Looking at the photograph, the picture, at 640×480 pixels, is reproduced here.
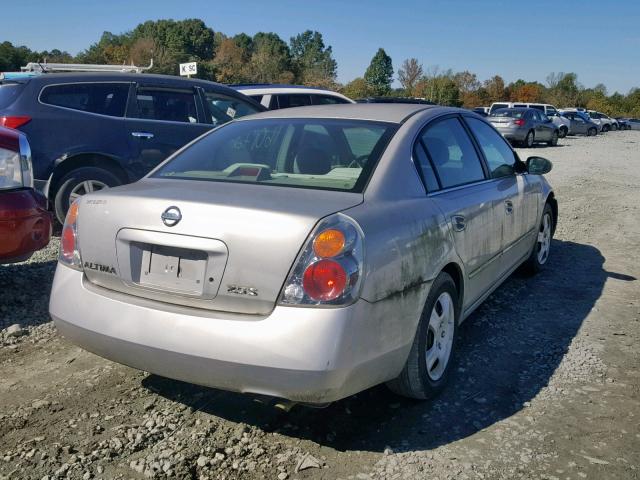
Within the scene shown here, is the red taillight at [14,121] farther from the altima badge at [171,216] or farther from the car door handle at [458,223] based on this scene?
the car door handle at [458,223]

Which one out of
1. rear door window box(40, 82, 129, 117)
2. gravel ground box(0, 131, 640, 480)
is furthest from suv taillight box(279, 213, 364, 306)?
rear door window box(40, 82, 129, 117)

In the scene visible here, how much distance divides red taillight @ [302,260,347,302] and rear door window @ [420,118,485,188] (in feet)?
4.42

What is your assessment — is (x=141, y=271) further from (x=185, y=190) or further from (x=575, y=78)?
(x=575, y=78)

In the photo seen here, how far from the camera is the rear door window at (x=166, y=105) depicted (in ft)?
23.8

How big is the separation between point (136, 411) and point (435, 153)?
225 centimetres

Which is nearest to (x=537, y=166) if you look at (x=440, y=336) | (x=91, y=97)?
(x=440, y=336)

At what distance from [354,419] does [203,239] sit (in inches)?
49.4

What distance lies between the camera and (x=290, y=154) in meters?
3.60

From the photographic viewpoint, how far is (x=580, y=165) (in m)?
17.4

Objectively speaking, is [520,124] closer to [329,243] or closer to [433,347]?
[433,347]

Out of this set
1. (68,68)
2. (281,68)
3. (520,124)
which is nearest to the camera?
(68,68)

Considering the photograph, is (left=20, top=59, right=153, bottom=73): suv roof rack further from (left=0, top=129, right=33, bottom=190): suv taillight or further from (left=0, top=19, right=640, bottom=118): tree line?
(left=0, top=19, right=640, bottom=118): tree line

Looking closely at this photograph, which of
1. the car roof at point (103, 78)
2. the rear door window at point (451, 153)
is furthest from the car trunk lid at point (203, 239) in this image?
the car roof at point (103, 78)

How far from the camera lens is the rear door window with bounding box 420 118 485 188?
378 cm
